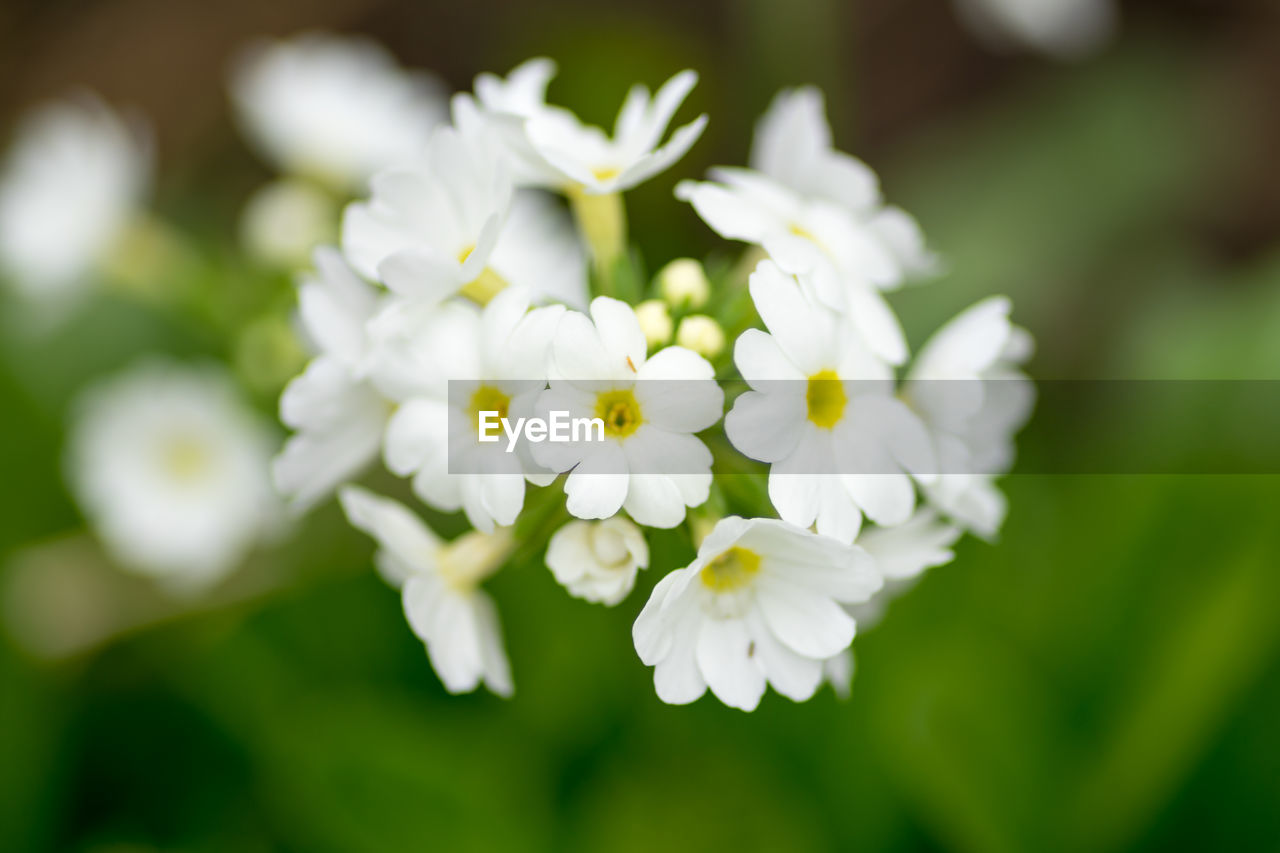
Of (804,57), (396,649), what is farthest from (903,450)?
(804,57)

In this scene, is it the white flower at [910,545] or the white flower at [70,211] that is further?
the white flower at [70,211]

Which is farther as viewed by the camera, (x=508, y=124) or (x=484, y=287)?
(x=484, y=287)

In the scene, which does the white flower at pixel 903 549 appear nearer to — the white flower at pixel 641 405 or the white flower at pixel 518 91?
the white flower at pixel 641 405

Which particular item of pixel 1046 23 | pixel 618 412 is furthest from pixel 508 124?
pixel 1046 23

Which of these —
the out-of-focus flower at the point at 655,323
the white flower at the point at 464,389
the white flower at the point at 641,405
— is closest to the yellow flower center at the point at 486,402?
the white flower at the point at 464,389

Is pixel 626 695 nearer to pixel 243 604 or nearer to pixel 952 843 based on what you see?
pixel 952 843

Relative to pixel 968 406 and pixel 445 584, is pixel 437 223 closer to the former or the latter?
pixel 445 584
